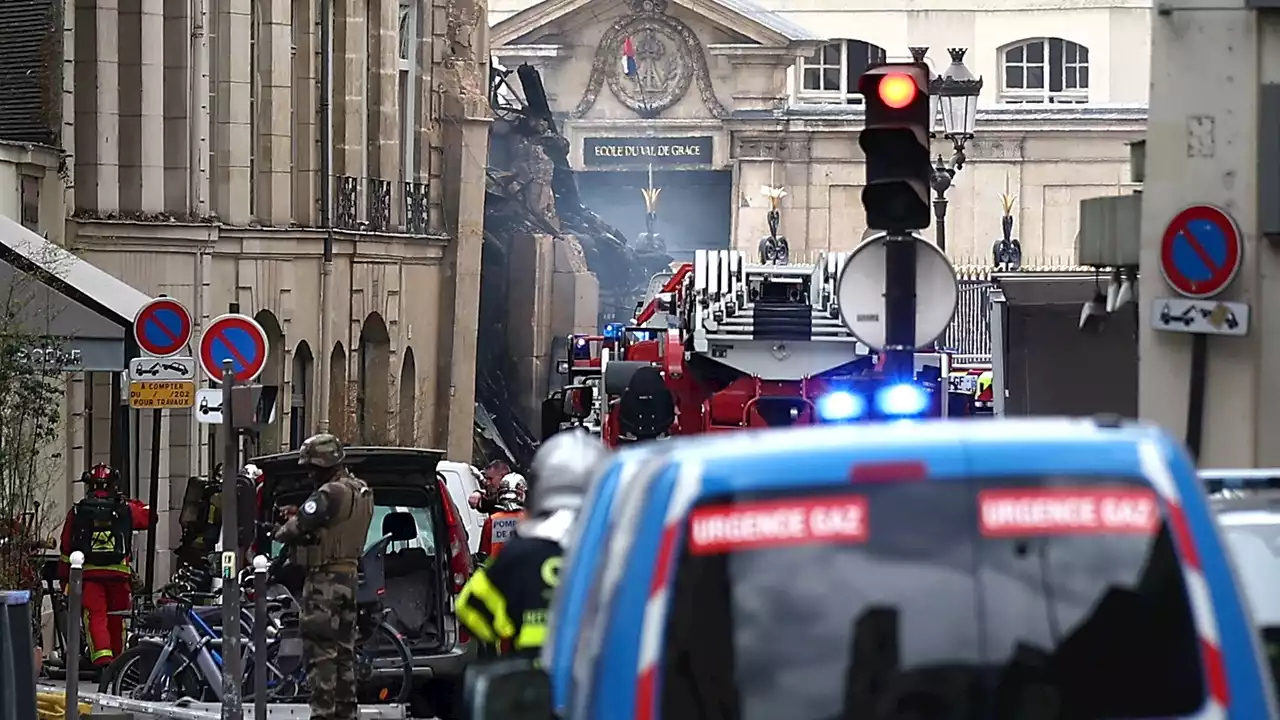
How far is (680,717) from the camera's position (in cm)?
521

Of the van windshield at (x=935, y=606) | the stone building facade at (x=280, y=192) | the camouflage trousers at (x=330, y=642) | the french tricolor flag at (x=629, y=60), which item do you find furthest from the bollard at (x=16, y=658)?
the french tricolor flag at (x=629, y=60)

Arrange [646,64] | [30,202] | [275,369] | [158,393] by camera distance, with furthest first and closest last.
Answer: [646,64] → [275,369] → [30,202] → [158,393]

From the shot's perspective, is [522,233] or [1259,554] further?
[522,233]

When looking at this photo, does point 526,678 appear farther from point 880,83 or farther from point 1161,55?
point 1161,55

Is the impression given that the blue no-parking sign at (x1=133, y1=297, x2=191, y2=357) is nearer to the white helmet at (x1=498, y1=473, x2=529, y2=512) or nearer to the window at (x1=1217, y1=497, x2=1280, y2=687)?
the white helmet at (x1=498, y1=473, x2=529, y2=512)

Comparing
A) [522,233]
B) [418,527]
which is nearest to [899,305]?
[418,527]

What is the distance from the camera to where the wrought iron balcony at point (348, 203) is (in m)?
36.3

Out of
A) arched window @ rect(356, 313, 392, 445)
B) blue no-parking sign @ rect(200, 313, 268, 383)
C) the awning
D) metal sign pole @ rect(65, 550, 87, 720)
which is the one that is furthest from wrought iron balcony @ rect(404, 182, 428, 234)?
metal sign pole @ rect(65, 550, 87, 720)

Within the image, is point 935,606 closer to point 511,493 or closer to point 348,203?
point 511,493

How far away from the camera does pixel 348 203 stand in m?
36.7

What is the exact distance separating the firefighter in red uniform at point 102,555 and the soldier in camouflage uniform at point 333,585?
16.5 feet

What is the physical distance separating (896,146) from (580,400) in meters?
20.5

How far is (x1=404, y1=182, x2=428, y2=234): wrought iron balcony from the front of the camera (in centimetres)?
4025

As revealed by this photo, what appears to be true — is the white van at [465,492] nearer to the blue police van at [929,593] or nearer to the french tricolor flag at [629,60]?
the blue police van at [929,593]
